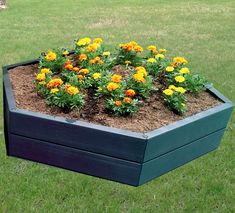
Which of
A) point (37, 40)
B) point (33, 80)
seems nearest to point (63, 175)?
point (33, 80)

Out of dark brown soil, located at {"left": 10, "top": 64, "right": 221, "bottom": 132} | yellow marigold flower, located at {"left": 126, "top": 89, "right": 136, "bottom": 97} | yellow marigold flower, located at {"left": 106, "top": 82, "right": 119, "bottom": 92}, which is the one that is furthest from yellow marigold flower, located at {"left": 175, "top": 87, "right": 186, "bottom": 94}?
yellow marigold flower, located at {"left": 106, "top": 82, "right": 119, "bottom": 92}

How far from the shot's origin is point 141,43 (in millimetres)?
7297

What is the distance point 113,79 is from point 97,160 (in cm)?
56

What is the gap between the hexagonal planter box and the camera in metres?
2.44

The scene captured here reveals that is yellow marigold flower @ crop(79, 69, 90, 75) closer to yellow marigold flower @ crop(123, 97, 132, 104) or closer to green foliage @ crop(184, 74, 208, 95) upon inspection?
yellow marigold flower @ crop(123, 97, 132, 104)

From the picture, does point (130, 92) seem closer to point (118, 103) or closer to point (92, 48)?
point (118, 103)

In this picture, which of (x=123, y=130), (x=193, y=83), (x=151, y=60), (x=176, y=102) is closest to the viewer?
(x=123, y=130)

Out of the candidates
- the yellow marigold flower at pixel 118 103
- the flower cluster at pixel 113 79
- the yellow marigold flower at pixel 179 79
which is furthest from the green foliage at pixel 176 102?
the yellow marigold flower at pixel 118 103

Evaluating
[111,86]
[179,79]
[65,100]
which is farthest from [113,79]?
[179,79]

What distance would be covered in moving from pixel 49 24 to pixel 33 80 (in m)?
5.56

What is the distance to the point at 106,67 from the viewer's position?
3.22m

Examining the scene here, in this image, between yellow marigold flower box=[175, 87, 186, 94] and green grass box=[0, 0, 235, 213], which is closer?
yellow marigold flower box=[175, 87, 186, 94]

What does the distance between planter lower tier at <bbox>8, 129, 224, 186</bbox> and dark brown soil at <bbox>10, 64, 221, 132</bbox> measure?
0.64 ft

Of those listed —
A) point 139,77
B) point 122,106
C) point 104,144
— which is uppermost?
point 139,77
